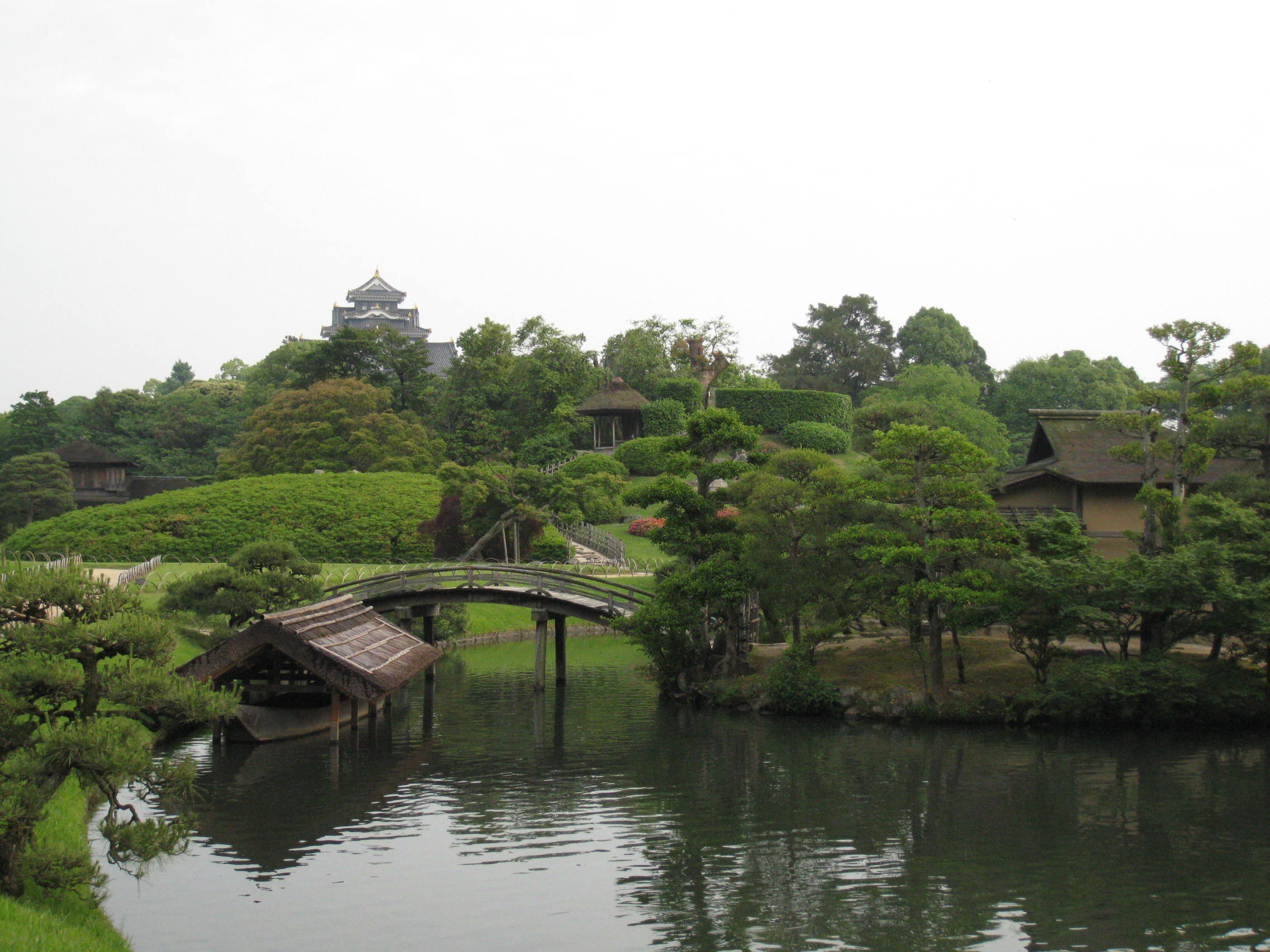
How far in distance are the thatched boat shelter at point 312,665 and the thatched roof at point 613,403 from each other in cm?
3445

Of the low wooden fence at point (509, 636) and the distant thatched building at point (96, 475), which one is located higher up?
the distant thatched building at point (96, 475)

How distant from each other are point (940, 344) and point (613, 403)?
1250 inches

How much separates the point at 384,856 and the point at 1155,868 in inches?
401

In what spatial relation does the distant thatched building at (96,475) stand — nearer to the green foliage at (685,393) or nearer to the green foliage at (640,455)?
the green foliage at (640,455)

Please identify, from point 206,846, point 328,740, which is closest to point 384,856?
point 206,846

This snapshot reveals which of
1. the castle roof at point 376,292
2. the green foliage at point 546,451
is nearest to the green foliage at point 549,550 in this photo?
the green foliage at point 546,451

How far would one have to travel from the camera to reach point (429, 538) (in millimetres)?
48625

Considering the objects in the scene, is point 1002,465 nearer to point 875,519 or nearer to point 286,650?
point 875,519

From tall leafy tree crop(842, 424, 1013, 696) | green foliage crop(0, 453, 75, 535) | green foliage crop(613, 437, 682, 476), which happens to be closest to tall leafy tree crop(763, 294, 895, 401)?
green foliage crop(613, 437, 682, 476)

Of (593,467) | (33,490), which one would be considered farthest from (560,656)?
(33,490)

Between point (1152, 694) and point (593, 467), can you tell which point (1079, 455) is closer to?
point (1152, 694)

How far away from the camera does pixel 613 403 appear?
59969 millimetres

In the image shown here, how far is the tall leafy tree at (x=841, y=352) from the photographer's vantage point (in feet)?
263

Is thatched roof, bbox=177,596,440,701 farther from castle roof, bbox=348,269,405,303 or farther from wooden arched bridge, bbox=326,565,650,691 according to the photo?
castle roof, bbox=348,269,405,303
